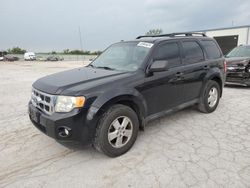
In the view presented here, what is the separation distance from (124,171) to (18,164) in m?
1.52

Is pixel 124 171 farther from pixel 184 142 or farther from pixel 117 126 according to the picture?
pixel 184 142

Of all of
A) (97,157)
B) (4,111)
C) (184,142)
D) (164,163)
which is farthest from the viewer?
(4,111)

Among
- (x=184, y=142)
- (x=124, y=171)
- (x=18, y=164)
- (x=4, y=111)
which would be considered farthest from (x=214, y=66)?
(x=4, y=111)

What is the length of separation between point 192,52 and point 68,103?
2.88m

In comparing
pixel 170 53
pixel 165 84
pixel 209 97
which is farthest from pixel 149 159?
pixel 209 97

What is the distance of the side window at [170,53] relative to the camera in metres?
3.63

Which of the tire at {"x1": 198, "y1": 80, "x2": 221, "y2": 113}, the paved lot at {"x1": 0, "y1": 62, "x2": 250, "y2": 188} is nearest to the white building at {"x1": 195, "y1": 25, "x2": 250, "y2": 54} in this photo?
the tire at {"x1": 198, "y1": 80, "x2": 221, "y2": 113}

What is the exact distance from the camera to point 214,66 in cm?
476

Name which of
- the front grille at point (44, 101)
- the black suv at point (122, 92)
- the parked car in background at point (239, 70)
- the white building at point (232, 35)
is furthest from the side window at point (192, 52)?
the white building at point (232, 35)

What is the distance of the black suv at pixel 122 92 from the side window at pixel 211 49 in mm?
107

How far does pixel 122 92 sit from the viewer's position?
9.69 ft

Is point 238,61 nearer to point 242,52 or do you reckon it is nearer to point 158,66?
point 242,52

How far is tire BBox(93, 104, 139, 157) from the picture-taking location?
2.82 m

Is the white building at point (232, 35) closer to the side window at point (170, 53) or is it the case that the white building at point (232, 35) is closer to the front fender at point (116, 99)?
the side window at point (170, 53)
